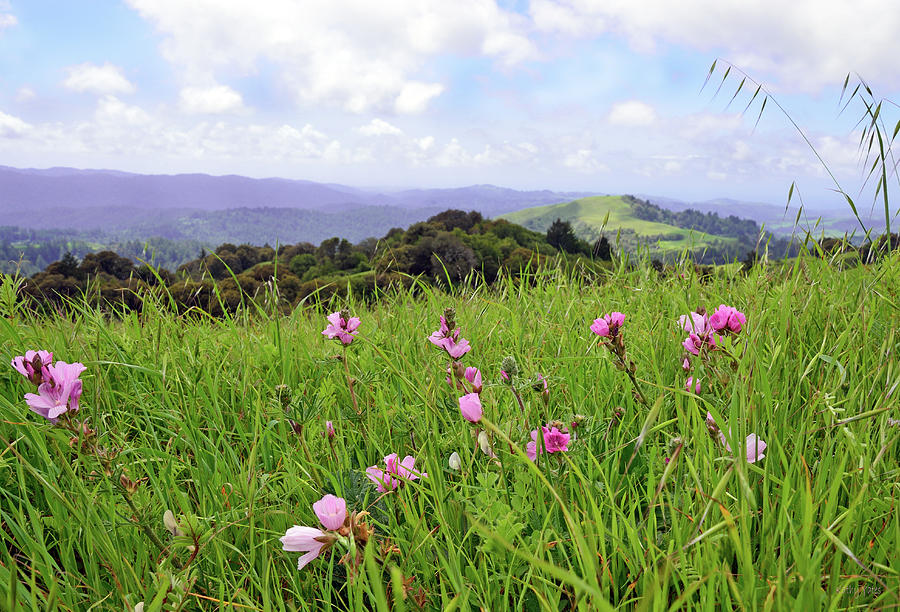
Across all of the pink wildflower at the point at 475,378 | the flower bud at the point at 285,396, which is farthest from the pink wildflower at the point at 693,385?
the flower bud at the point at 285,396

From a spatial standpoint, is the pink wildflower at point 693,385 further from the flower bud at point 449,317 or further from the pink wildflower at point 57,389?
the pink wildflower at point 57,389

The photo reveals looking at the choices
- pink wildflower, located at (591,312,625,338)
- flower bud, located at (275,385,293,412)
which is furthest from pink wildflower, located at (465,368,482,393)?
flower bud, located at (275,385,293,412)

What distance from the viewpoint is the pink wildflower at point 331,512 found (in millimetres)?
957

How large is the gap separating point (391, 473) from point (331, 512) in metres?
0.43

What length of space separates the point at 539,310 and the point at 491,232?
24.9 m

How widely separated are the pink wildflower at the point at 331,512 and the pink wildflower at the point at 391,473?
39 cm

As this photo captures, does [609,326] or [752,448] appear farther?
[609,326]

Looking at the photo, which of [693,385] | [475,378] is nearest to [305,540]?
[475,378]

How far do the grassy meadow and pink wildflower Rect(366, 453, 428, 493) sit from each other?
52 millimetres

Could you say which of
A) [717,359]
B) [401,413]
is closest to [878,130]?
[717,359]

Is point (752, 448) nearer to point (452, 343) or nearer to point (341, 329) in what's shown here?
point (452, 343)

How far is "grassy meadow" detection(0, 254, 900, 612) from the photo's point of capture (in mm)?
1110

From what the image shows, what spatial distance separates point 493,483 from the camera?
4.42ft

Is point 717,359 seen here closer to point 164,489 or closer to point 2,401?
point 164,489
